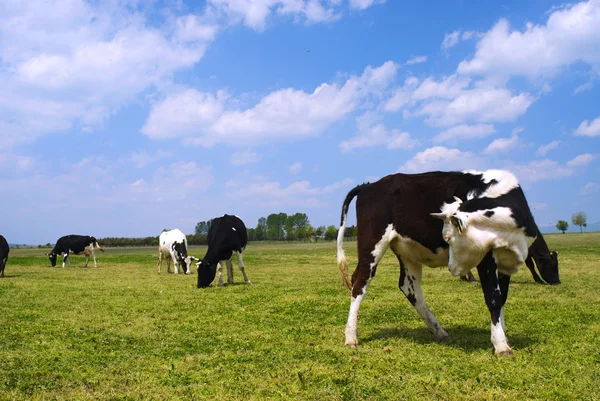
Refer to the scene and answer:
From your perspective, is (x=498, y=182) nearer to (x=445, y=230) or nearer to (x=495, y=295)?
(x=445, y=230)

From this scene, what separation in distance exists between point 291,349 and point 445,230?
2964 millimetres

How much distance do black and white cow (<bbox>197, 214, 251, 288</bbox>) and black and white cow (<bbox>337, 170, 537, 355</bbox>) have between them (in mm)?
9847

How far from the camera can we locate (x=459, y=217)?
691 centimetres

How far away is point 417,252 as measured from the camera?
795 cm

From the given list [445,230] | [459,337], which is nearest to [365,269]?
[445,230]

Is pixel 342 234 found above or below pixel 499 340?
above

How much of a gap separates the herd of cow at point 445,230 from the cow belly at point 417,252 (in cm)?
2

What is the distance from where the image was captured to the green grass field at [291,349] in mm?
5625

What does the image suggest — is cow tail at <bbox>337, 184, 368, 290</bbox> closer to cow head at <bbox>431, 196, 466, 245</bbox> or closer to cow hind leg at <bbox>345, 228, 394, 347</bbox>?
cow hind leg at <bbox>345, 228, 394, 347</bbox>

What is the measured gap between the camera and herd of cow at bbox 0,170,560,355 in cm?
693

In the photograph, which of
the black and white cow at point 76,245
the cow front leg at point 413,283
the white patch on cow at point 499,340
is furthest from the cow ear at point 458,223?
the black and white cow at point 76,245

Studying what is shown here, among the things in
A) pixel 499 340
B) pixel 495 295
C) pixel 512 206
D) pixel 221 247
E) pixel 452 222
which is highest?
pixel 512 206

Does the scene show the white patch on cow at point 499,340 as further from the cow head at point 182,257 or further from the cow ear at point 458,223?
the cow head at point 182,257

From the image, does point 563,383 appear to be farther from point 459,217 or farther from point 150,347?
point 150,347
